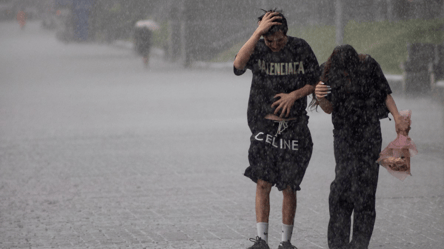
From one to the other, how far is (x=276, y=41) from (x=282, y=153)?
779mm

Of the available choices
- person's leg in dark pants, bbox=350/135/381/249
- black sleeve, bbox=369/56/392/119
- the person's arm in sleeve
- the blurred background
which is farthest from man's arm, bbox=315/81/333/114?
the blurred background

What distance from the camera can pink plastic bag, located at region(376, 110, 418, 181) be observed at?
4.51m

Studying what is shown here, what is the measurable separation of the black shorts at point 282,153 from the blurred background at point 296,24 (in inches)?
501

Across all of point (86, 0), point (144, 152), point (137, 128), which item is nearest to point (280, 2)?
point (137, 128)

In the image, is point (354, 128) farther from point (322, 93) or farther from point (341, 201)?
point (341, 201)

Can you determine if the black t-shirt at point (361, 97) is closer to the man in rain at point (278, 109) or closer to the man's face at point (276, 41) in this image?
the man in rain at point (278, 109)

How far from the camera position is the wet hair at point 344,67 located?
14.9ft

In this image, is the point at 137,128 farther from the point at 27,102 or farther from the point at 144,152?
the point at 27,102

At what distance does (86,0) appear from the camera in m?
56.8

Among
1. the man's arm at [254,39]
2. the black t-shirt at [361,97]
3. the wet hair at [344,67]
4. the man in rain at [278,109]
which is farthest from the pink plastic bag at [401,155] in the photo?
the man's arm at [254,39]

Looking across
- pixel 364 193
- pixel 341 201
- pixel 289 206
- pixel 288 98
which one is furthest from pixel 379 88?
pixel 289 206

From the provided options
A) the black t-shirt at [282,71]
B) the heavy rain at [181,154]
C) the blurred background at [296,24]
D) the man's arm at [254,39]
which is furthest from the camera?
the blurred background at [296,24]

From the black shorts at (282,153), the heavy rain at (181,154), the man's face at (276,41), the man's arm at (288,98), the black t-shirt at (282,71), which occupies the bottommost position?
the heavy rain at (181,154)

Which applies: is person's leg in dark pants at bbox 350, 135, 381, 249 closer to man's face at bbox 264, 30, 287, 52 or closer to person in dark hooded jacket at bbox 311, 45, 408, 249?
person in dark hooded jacket at bbox 311, 45, 408, 249
